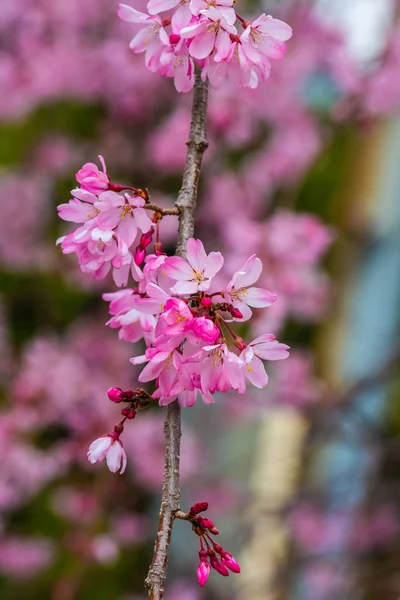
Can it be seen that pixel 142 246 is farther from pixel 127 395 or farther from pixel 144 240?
pixel 127 395

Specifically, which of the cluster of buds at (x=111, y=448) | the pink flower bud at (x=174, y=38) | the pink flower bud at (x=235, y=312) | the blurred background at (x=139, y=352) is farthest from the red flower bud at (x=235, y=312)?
the blurred background at (x=139, y=352)

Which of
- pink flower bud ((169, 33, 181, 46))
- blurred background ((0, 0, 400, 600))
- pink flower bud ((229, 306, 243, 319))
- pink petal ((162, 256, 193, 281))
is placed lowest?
pink flower bud ((229, 306, 243, 319))

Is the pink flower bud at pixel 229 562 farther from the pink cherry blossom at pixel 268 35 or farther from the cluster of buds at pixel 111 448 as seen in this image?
the pink cherry blossom at pixel 268 35

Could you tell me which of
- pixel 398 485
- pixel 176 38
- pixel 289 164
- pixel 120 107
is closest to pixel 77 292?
pixel 120 107

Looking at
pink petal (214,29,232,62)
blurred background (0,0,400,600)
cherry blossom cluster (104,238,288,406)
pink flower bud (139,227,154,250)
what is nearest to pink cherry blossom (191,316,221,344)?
cherry blossom cluster (104,238,288,406)

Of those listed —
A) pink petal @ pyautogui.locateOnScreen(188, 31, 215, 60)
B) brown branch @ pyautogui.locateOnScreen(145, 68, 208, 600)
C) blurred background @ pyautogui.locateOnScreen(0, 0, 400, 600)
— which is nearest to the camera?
brown branch @ pyautogui.locateOnScreen(145, 68, 208, 600)

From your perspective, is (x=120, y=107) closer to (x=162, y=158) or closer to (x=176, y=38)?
(x=162, y=158)

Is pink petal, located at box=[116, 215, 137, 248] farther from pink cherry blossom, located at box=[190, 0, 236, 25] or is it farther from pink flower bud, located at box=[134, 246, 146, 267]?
pink cherry blossom, located at box=[190, 0, 236, 25]

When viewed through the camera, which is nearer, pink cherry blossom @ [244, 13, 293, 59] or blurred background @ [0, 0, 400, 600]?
pink cherry blossom @ [244, 13, 293, 59]
